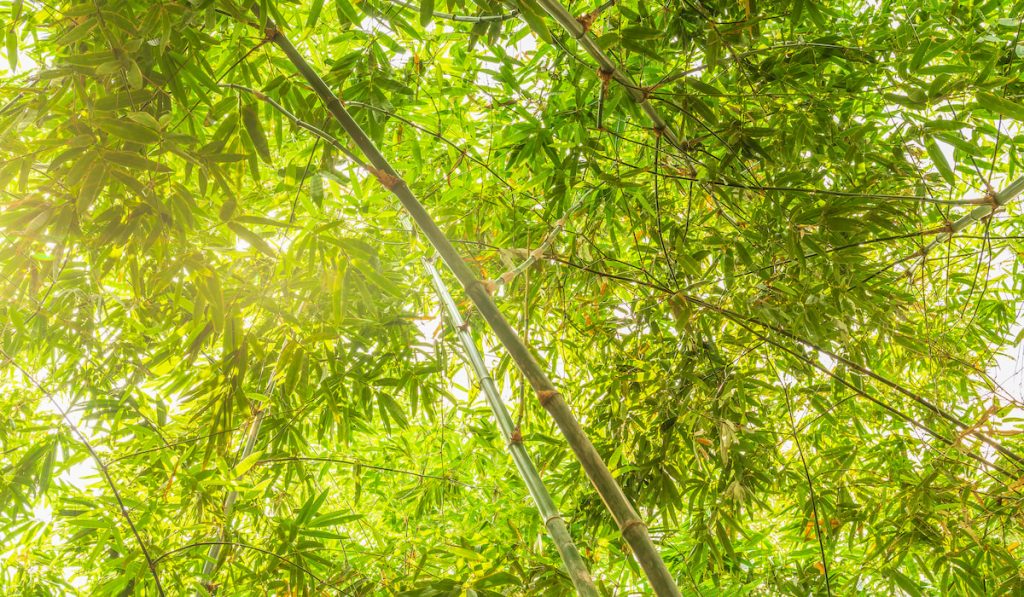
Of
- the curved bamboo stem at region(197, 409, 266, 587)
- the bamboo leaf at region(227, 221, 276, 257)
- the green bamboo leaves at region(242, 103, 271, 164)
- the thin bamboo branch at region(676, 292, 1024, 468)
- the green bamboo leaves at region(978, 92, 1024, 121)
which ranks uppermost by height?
the green bamboo leaves at region(242, 103, 271, 164)

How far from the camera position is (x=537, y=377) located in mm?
952

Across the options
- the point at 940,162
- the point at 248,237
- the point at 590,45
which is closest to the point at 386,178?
the point at 248,237

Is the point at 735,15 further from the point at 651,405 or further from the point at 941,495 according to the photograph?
the point at 941,495

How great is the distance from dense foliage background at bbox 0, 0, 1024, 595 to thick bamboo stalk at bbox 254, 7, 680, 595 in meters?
0.11

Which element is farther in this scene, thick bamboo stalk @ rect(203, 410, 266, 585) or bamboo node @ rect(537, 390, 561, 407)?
thick bamboo stalk @ rect(203, 410, 266, 585)

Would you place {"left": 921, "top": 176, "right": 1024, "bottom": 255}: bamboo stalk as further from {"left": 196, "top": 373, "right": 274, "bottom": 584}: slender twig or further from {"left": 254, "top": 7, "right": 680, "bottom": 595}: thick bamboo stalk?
{"left": 196, "top": 373, "right": 274, "bottom": 584}: slender twig

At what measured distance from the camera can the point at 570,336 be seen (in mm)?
2359

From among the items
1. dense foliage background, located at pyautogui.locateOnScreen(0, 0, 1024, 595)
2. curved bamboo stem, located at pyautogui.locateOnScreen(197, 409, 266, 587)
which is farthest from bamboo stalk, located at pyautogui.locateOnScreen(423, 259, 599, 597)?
curved bamboo stem, located at pyautogui.locateOnScreen(197, 409, 266, 587)

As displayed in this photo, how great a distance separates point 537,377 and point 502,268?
1166 millimetres

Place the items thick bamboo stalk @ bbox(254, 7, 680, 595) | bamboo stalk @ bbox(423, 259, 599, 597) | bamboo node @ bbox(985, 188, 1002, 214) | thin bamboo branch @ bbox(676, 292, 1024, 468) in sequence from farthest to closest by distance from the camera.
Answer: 1. thin bamboo branch @ bbox(676, 292, 1024, 468)
2. bamboo node @ bbox(985, 188, 1002, 214)
3. bamboo stalk @ bbox(423, 259, 599, 597)
4. thick bamboo stalk @ bbox(254, 7, 680, 595)

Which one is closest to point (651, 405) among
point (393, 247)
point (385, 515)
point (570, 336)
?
point (570, 336)

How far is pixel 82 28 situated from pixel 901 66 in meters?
1.47

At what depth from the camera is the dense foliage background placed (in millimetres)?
1134

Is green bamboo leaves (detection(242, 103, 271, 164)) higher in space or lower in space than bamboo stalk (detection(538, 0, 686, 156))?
higher
